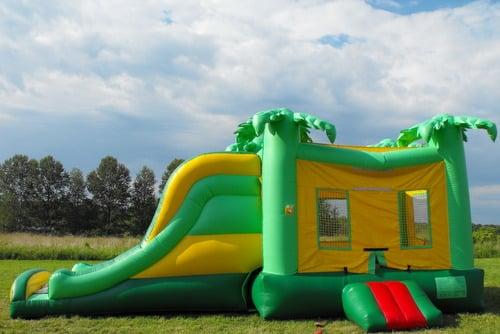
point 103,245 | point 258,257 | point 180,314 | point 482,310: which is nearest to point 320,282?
point 258,257

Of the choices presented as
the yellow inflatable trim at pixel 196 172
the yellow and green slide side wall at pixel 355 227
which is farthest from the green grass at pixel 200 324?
the yellow inflatable trim at pixel 196 172

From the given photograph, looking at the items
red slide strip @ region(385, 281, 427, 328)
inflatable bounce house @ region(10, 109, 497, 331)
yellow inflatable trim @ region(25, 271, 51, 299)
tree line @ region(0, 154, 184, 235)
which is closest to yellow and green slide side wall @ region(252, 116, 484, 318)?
inflatable bounce house @ region(10, 109, 497, 331)

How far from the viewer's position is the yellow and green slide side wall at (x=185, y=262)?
21.6ft

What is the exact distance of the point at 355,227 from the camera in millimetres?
6996

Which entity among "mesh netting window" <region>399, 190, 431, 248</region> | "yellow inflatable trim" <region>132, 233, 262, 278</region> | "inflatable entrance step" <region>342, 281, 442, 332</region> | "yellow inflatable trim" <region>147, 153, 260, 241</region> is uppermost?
"yellow inflatable trim" <region>147, 153, 260, 241</region>

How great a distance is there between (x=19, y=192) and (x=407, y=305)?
39.0 m

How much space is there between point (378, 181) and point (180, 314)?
3138mm

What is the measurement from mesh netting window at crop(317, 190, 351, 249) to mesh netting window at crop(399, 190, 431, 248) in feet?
2.70

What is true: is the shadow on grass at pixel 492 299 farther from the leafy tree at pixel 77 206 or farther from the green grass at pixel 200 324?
the leafy tree at pixel 77 206

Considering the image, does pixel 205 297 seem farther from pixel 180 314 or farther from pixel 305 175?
pixel 305 175

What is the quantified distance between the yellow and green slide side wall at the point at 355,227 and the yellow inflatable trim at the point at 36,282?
281 cm

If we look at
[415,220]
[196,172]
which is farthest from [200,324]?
[415,220]

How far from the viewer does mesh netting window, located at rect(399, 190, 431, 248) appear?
286 inches

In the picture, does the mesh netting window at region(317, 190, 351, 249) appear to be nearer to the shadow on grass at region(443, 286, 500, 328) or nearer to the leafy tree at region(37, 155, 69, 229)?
the shadow on grass at region(443, 286, 500, 328)
